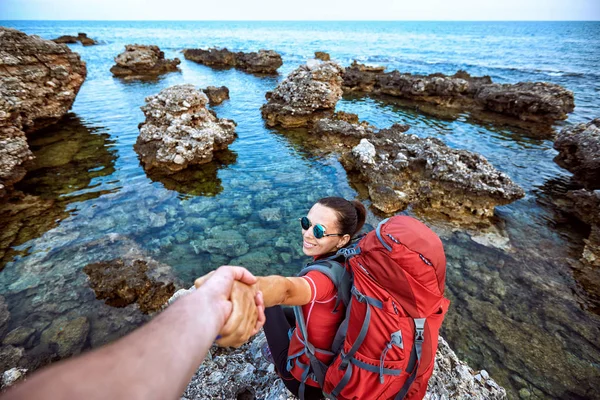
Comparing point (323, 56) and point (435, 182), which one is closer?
point (435, 182)

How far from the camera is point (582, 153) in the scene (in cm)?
1093

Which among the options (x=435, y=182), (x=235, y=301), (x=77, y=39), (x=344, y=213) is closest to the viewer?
(x=235, y=301)

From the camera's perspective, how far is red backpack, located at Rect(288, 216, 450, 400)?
227 centimetres

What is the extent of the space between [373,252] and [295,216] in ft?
21.1

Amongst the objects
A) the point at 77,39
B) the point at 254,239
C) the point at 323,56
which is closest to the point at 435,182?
the point at 254,239

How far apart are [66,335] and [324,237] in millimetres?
5623

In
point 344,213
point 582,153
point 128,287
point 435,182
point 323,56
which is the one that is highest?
point 344,213

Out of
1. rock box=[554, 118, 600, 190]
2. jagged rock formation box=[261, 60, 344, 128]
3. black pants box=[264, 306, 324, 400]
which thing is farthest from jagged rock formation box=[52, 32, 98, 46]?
rock box=[554, 118, 600, 190]

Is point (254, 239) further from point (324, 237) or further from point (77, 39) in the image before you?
point (77, 39)

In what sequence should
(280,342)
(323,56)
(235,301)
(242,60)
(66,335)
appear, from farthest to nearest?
(323,56) → (242,60) → (66,335) → (280,342) → (235,301)

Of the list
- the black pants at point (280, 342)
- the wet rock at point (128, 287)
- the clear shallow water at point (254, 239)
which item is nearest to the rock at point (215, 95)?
the clear shallow water at point (254, 239)

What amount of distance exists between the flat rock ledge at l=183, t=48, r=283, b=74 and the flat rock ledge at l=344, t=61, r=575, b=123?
36.7 feet

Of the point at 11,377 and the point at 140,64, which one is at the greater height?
the point at 11,377

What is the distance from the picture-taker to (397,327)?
227cm
